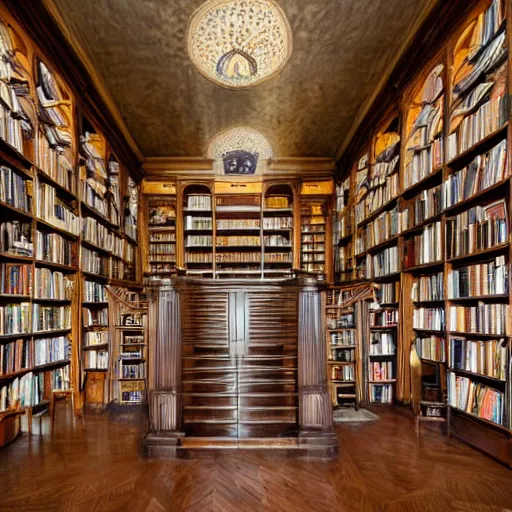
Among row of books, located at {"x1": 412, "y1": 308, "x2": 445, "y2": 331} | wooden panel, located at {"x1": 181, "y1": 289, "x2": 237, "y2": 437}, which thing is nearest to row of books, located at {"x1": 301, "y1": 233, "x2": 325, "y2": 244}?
row of books, located at {"x1": 412, "y1": 308, "x2": 445, "y2": 331}

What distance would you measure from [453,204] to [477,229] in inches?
14.9

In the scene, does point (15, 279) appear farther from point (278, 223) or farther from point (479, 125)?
point (278, 223)

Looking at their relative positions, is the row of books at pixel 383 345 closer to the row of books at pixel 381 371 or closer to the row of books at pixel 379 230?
the row of books at pixel 381 371

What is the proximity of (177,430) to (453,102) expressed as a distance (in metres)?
3.38

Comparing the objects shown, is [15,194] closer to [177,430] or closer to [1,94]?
[1,94]

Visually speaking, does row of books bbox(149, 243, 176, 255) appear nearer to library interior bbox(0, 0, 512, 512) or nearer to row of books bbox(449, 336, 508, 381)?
library interior bbox(0, 0, 512, 512)

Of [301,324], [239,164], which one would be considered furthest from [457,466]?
[239,164]

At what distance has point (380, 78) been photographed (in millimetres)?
4395

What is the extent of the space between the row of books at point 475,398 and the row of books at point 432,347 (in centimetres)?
27

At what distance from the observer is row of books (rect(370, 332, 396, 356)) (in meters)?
4.13

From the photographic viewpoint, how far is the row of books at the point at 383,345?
4133 mm

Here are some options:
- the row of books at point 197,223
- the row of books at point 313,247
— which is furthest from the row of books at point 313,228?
the row of books at point 197,223

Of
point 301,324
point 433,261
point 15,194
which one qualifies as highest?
point 15,194

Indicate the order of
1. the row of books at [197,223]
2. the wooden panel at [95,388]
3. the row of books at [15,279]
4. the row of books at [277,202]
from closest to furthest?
the row of books at [15,279] → the wooden panel at [95,388] → the row of books at [197,223] → the row of books at [277,202]
